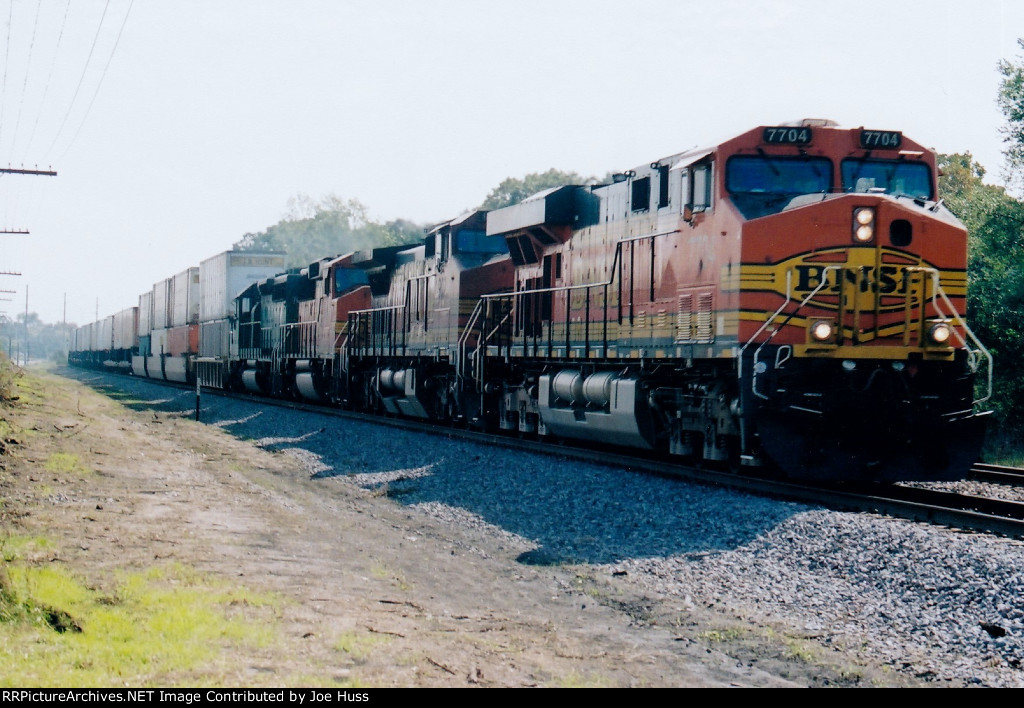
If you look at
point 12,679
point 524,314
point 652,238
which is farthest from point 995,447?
point 12,679

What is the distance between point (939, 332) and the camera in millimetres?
10281

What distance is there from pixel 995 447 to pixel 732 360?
47.0 feet

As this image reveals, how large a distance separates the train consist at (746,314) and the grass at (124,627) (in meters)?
5.57

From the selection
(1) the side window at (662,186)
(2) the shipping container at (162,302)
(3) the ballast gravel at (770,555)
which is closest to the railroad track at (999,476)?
(3) the ballast gravel at (770,555)

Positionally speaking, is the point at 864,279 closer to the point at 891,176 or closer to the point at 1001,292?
the point at 891,176

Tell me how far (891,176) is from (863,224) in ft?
4.61

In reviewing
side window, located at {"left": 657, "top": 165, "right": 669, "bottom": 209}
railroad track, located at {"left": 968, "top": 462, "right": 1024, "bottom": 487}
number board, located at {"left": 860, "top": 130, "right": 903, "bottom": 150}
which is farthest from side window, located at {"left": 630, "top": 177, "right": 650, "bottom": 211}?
railroad track, located at {"left": 968, "top": 462, "right": 1024, "bottom": 487}

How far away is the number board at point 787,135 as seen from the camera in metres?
11.2

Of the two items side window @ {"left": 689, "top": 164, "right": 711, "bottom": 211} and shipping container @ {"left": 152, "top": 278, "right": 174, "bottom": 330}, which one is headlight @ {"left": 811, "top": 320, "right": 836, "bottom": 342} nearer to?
side window @ {"left": 689, "top": 164, "right": 711, "bottom": 211}

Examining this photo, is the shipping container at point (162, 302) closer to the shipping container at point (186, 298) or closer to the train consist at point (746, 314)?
the shipping container at point (186, 298)

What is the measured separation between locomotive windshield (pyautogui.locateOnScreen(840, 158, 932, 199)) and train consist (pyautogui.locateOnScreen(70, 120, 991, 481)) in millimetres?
19

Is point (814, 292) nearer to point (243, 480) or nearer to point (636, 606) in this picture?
point (636, 606)

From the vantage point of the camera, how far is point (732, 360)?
35.7ft

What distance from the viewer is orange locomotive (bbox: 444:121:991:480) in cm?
1009
